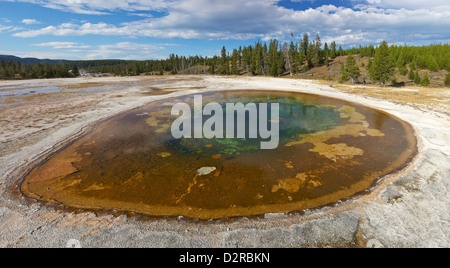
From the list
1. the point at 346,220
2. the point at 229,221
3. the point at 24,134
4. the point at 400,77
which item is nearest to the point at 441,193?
the point at 346,220

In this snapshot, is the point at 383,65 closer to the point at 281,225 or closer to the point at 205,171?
the point at 205,171

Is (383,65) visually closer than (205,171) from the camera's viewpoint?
No

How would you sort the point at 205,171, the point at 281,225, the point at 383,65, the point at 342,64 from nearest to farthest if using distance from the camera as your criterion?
the point at 281,225, the point at 205,171, the point at 383,65, the point at 342,64

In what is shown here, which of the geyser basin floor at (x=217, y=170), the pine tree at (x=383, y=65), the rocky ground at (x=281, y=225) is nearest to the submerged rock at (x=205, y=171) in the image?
the geyser basin floor at (x=217, y=170)

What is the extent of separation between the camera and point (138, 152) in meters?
9.73

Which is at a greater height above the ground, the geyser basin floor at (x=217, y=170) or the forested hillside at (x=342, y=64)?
the forested hillside at (x=342, y=64)

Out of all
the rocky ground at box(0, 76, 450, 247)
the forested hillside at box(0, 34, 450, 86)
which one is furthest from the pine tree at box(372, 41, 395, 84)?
the rocky ground at box(0, 76, 450, 247)

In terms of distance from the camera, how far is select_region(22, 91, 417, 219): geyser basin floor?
611 cm

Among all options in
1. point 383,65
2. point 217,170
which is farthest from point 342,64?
point 217,170

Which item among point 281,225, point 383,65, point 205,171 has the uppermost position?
point 383,65

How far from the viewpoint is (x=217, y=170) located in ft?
26.3

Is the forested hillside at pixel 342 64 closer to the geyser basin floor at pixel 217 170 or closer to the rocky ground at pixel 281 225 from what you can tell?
the geyser basin floor at pixel 217 170

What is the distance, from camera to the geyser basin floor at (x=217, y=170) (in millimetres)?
6113

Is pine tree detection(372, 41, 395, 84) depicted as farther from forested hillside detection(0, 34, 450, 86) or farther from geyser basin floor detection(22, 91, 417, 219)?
geyser basin floor detection(22, 91, 417, 219)
